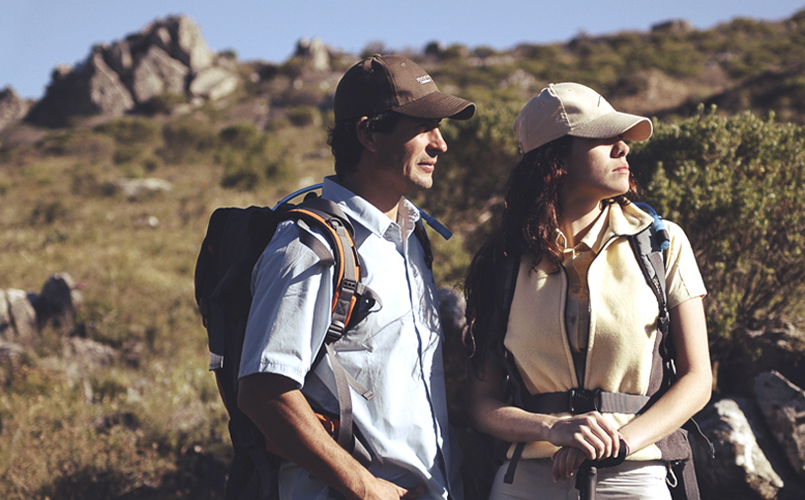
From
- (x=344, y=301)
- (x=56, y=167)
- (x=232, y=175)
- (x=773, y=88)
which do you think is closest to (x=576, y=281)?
(x=344, y=301)

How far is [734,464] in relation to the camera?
2717 millimetres

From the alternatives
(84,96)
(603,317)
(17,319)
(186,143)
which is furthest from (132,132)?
(603,317)

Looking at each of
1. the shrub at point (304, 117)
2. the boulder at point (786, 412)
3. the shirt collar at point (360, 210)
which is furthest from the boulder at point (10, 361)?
the shrub at point (304, 117)

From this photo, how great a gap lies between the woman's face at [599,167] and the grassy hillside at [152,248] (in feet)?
10.2

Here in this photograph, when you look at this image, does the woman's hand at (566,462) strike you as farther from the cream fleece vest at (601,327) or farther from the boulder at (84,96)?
the boulder at (84,96)

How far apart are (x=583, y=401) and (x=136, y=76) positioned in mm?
51488

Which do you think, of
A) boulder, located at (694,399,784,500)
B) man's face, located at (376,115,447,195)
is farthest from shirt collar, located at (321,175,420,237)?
boulder, located at (694,399,784,500)

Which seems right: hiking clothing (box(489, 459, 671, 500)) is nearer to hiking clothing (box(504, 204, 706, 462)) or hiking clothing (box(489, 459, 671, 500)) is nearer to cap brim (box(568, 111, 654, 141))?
hiking clothing (box(504, 204, 706, 462))

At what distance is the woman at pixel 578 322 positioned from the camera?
1774 millimetres

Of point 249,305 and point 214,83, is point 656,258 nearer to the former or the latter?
point 249,305

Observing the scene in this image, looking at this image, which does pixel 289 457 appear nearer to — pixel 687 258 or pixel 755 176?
pixel 687 258

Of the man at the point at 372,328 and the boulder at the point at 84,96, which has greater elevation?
the boulder at the point at 84,96

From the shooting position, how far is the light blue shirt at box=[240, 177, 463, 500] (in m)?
1.63

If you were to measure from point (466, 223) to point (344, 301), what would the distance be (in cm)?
588
